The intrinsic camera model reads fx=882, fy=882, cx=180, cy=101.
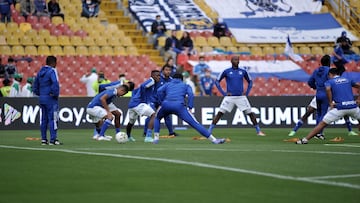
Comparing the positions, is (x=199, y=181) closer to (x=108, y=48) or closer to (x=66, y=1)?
(x=108, y=48)

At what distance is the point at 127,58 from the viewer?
1421 inches

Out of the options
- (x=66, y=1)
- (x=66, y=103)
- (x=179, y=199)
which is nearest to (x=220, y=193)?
(x=179, y=199)

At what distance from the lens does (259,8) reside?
4241 cm

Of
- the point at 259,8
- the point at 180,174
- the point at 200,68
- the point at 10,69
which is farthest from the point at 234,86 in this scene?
the point at 259,8

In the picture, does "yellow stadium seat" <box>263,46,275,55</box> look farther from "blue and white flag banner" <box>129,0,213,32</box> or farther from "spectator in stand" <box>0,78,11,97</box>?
"spectator in stand" <box>0,78,11,97</box>

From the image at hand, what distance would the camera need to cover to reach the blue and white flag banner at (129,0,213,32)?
39469 millimetres

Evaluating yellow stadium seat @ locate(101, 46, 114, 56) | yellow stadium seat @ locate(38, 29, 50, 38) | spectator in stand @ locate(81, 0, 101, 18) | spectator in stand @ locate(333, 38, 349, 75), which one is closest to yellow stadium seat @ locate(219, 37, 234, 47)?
spectator in stand @ locate(333, 38, 349, 75)

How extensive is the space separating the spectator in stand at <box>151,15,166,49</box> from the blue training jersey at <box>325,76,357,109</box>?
63.5ft

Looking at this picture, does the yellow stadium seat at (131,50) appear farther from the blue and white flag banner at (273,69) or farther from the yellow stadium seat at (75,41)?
the blue and white flag banner at (273,69)

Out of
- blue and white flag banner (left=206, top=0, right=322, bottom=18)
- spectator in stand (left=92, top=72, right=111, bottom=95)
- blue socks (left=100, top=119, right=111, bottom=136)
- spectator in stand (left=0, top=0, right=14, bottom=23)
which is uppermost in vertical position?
blue and white flag banner (left=206, top=0, right=322, bottom=18)

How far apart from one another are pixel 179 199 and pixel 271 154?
20.6 ft

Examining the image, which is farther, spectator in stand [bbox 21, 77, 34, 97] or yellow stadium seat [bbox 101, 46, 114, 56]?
yellow stadium seat [bbox 101, 46, 114, 56]

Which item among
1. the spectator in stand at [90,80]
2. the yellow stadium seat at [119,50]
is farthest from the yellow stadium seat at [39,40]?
the spectator in stand at [90,80]

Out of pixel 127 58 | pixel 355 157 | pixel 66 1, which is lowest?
pixel 355 157
